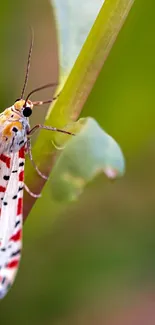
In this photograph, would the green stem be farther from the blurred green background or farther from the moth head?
the blurred green background

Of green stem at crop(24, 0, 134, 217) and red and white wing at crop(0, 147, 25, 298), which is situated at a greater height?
green stem at crop(24, 0, 134, 217)

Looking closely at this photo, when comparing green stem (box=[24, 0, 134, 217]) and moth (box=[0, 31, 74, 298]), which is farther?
moth (box=[0, 31, 74, 298])

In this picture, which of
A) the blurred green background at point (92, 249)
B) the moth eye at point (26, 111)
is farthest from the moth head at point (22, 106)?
the blurred green background at point (92, 249)

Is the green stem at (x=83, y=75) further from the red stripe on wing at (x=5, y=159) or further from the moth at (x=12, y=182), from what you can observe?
the red stripe on wing at (x=5, y=159)

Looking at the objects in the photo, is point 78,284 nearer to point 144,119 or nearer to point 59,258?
point 59,258

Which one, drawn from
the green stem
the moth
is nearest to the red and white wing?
the moth

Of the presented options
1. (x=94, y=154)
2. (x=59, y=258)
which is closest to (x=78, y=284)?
(x=59, y=258)
